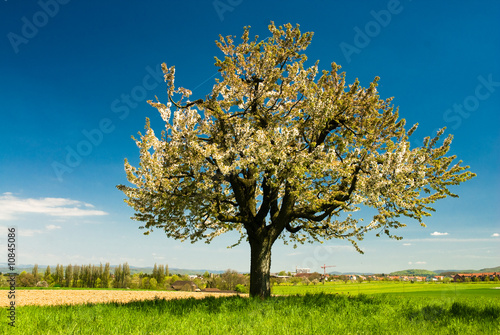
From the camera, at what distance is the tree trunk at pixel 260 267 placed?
17547 millimetres

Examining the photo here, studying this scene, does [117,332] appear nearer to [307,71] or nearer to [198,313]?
[198,313]

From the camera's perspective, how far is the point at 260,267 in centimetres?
1780

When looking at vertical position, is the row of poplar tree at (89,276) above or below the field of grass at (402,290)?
below

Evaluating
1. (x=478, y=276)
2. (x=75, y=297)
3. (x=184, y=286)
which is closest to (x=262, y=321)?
(x=75, y=297)

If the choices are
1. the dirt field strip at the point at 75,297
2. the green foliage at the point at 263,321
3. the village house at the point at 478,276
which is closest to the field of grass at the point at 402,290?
the dirt field strip at the point at 75,297

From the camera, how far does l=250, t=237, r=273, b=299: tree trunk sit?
1755 cm

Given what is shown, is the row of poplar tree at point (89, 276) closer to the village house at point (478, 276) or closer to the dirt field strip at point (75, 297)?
the dirt field strip at point (75, 297)

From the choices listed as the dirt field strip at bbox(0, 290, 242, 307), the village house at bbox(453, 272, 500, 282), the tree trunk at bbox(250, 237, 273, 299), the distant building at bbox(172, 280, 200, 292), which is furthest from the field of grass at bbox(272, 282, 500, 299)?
the distant building at bbox(172, 280, 200, 292)

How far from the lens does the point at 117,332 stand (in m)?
8.36

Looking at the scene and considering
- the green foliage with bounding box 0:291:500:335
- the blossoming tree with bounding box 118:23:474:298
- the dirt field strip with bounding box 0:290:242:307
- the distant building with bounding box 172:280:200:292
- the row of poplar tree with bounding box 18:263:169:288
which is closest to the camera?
the green foliage with bounding box 0:291:500:335

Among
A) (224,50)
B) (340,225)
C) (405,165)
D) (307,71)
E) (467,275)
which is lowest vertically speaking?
(467,275)

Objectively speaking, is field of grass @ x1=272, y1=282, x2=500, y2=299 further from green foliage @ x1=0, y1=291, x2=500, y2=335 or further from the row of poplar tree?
the row of poplar tree

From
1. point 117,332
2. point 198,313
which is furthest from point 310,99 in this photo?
point 117,332

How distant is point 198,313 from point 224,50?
46.3 ft
